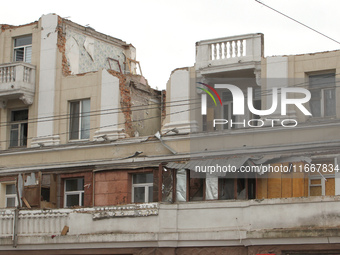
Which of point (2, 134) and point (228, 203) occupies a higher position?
point (2, 134)

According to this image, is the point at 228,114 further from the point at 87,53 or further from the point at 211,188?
the point at 87,53

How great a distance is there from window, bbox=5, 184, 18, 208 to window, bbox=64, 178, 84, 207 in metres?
2.45

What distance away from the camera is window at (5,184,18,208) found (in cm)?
3334

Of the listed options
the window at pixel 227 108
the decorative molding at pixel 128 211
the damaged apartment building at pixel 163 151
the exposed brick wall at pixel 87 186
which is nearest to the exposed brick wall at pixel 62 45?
the damaged apartment building at pixel 163 151

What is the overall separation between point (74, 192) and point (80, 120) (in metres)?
3.00

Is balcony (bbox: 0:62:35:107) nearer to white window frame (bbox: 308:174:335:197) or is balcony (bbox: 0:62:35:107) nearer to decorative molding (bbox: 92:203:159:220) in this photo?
decorative molding (bbox: 92:203:159:220)

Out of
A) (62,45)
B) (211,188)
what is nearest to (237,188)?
(211,188)

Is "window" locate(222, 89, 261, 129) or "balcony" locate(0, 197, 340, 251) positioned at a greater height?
"window" locate(222, 89, 261, 129)

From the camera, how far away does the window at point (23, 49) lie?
34656 mm

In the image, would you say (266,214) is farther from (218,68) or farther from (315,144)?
(218,68)

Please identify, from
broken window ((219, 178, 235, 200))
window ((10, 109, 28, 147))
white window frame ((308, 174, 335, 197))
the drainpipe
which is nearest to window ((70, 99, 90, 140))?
window ((10, 109, 28, 147))

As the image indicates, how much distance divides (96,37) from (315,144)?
12.5 metres

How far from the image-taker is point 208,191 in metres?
28.1

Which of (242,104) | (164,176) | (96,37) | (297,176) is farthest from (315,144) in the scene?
(96,37)
